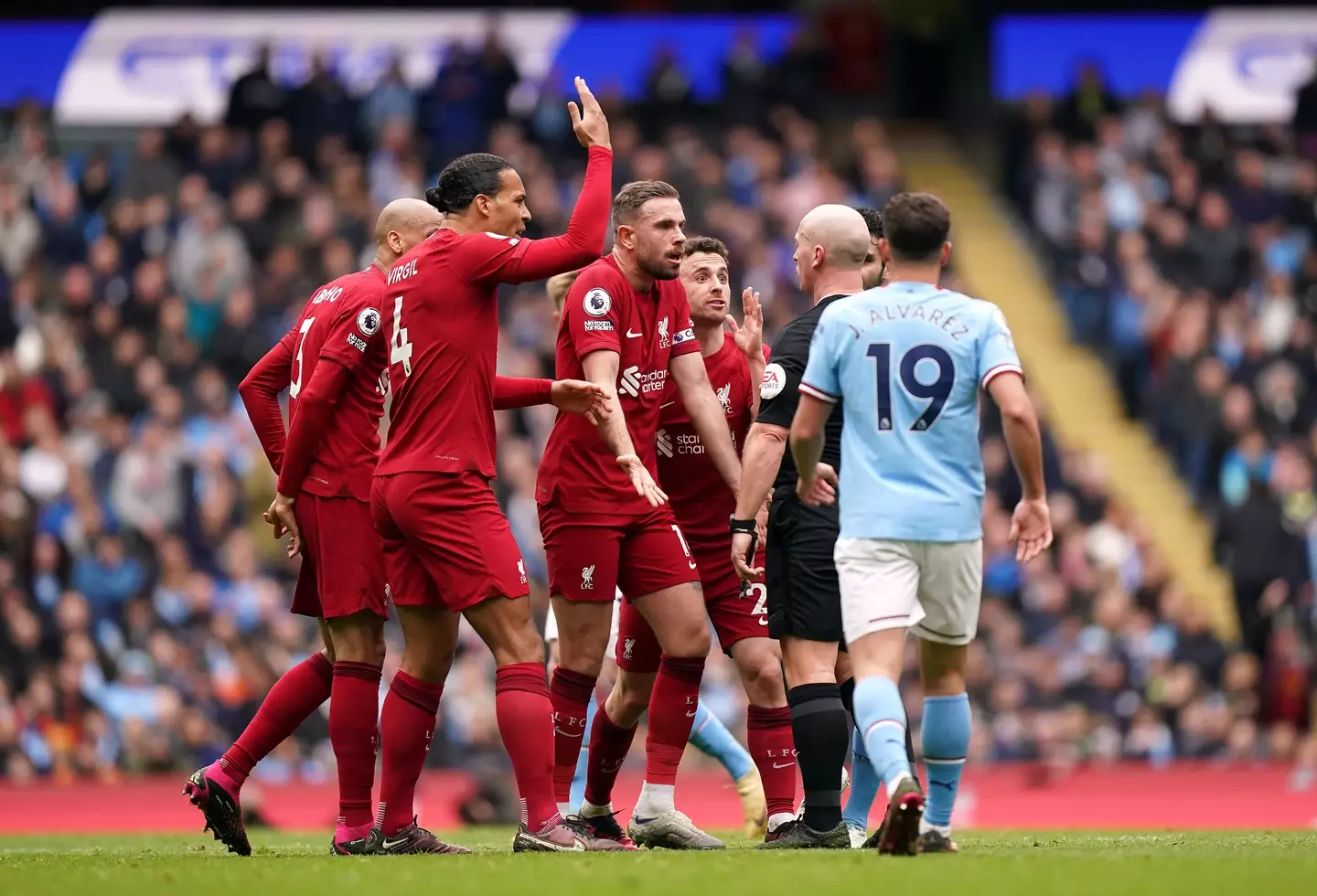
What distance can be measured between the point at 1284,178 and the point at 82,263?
13.8 m

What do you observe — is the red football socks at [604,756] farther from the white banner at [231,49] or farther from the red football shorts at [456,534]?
the white banner at [231,49]

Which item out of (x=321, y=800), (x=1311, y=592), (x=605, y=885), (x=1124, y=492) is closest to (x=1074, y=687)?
(x=1311, y=592)

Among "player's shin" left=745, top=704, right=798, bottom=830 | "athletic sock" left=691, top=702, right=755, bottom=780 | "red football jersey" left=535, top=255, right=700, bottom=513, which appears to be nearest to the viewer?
"red football jersey" left=535, top=255, right=700, bottom=513

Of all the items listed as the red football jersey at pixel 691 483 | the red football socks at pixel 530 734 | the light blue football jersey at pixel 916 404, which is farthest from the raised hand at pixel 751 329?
the red football socks at pixel 530 734

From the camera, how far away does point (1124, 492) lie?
883 inches

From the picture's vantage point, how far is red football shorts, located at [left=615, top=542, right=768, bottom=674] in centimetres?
978

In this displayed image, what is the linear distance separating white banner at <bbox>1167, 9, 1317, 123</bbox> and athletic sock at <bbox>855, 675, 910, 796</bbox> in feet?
62.0

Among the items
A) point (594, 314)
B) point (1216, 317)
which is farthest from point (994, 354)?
point (1216, 317)

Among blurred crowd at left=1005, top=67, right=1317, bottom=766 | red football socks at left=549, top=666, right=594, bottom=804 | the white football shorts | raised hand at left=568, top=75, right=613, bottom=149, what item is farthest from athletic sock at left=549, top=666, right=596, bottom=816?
blurred crowd at left=1005, top=67, right=1317, bottom=766

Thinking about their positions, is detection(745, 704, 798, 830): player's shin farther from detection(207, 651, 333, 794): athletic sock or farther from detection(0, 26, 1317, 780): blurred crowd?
detection(0, 26, 1317, 780): blurred crowd

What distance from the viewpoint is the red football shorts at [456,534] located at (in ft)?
27.6

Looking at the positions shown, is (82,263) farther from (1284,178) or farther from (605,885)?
(605,885)

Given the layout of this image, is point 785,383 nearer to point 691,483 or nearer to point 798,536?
point 798,536

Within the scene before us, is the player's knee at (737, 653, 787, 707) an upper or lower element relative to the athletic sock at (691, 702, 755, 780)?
upper
